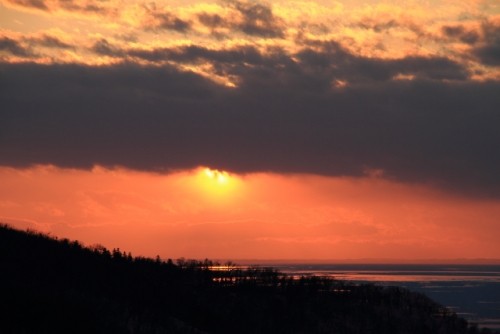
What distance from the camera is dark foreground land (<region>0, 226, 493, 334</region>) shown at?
1205 inches

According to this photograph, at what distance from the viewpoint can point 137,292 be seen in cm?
3703

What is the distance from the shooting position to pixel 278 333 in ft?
123

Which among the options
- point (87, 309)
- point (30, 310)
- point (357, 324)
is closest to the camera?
point (30, 310)

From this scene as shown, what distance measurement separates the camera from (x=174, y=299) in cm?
3806

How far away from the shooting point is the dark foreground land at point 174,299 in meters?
30.6

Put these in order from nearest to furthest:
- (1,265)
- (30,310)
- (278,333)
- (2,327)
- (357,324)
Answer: (2,327)
(30,310)
(1,265)
(278,333)
(357,324)

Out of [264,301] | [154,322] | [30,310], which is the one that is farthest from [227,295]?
[30,310]

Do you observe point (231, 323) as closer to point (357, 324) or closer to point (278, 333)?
point (278, 333)

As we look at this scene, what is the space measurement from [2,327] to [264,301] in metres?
16.6

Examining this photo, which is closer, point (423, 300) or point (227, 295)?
point (227, 295)

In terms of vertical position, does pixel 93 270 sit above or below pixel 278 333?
above

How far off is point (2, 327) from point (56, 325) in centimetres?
199

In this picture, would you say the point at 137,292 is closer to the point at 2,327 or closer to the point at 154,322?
the point at 154,322

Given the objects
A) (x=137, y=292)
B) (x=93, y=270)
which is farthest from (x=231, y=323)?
(x=93, y=270)
